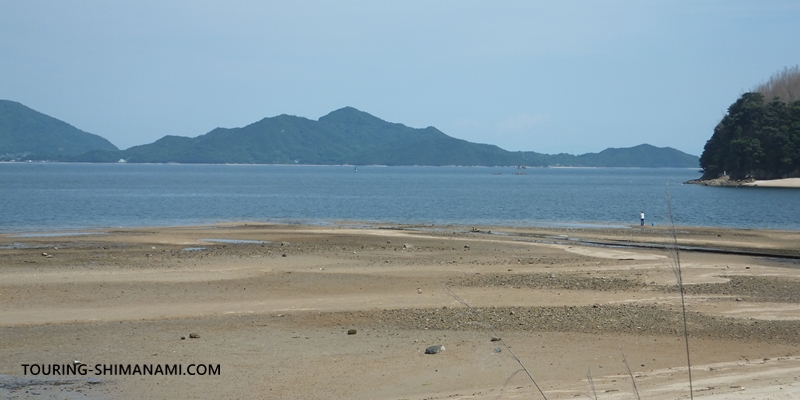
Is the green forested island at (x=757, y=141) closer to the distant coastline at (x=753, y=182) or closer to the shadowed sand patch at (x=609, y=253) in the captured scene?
the distant coastline at (x=753, y=182)

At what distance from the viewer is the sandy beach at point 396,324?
33.5ft

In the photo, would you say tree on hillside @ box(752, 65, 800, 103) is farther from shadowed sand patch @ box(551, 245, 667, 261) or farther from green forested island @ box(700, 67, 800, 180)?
shadowed sand patch @ box(551, 245, 667, 261)

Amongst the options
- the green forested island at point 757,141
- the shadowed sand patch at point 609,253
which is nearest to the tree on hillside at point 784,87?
the green forested island at point 757,141

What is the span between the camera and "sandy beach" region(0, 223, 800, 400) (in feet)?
33.5

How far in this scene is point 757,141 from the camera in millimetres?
115750

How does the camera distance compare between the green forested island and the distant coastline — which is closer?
the distant coastline

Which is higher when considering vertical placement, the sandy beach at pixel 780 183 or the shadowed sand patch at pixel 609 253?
the sandy beach at pixel 780 183

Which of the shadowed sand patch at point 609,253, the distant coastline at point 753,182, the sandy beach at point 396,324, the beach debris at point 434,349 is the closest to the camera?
the sandy beach at point 396,324

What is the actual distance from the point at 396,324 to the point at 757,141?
11541 centimetres

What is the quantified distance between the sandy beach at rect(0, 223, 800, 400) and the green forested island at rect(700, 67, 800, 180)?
321 feet

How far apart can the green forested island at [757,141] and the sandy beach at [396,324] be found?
9792cm

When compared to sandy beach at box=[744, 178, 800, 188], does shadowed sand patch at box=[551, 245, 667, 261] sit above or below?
below

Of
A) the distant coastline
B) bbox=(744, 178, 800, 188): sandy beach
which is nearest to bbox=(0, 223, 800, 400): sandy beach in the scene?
bbox=(744, 178, 800, 188): sandy beach

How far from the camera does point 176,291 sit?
60.7ft
